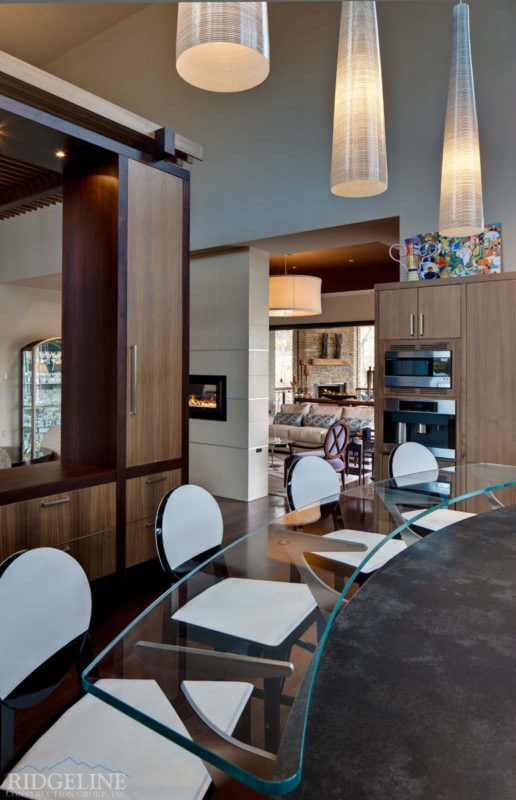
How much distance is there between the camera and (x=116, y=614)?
3.08 m

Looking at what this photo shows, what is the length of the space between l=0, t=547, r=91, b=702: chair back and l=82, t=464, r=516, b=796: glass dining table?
22 centimetres

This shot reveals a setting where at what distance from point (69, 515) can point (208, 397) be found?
3.49 m

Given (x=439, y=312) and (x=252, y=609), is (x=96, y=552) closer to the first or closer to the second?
(x=252, y=609)

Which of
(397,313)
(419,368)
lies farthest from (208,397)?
(419,368)

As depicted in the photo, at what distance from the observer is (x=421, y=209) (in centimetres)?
441

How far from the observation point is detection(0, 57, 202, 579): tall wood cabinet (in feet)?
9.74

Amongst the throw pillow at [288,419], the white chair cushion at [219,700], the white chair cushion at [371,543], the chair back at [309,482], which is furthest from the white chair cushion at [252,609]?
the throw pillow at [288,419]

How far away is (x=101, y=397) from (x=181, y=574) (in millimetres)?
1549

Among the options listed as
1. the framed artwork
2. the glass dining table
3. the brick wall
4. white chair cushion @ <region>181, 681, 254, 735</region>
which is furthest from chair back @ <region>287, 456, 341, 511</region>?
the brick wall

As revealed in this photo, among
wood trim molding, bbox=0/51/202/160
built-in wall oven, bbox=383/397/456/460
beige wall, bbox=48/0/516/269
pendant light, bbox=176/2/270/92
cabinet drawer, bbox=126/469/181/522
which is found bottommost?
cabinet drawer, bbox=126/469/181/522

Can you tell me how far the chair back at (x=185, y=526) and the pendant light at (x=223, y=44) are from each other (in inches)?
54.1

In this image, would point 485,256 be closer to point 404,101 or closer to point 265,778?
point 404,101

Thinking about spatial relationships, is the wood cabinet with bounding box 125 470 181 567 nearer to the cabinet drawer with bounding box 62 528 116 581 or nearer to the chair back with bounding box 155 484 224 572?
the cabinet drawer with bounding box 62 528 116 581

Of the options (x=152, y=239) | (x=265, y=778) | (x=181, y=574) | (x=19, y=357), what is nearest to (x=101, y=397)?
(x=152, y=239)
